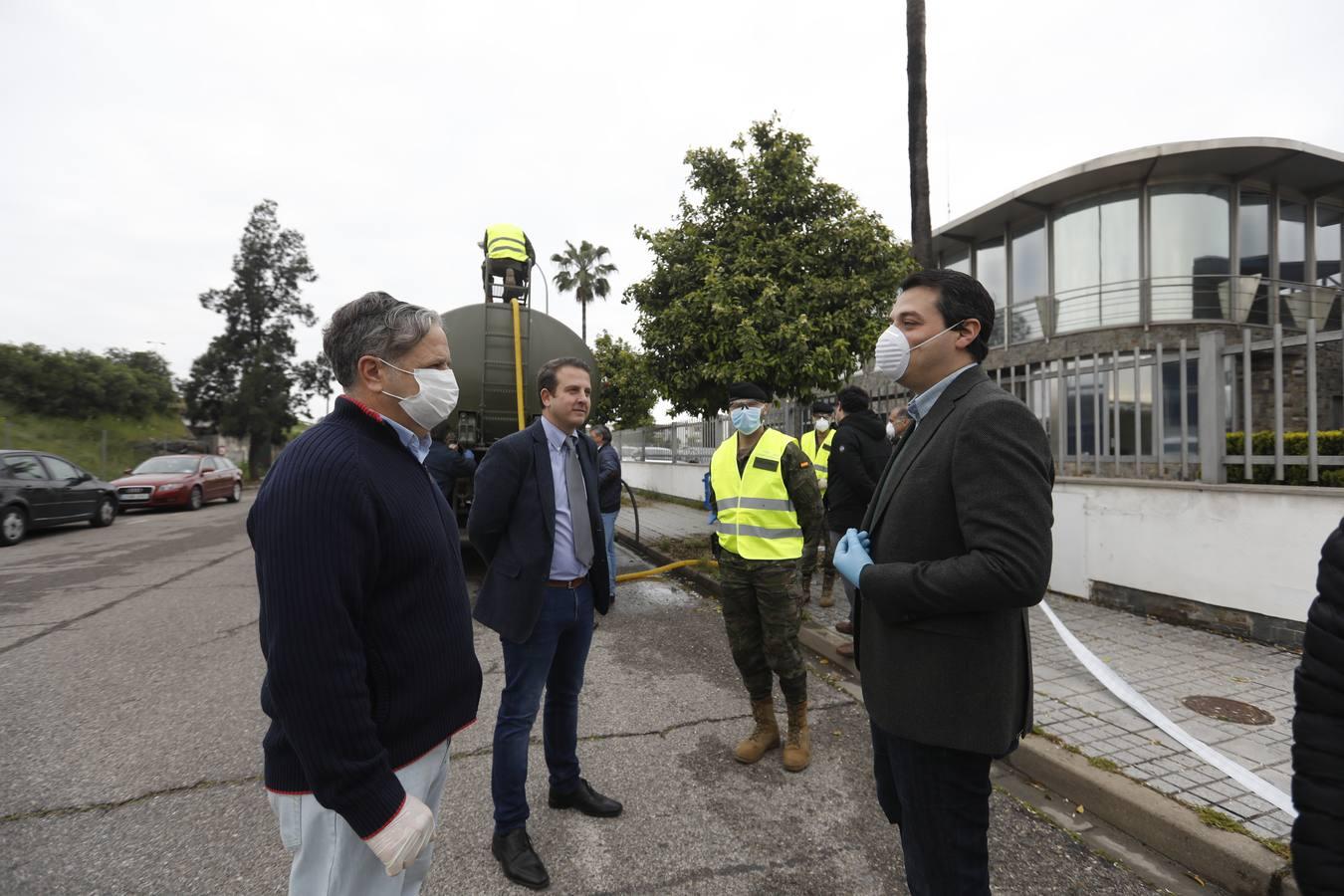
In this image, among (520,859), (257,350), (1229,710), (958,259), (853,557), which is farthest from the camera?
(257,350)

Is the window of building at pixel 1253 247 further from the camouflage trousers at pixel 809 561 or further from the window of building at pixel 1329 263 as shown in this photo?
the camouflage trousers at pixel 809 561

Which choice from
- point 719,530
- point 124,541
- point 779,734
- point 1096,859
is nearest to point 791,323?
point 719,530

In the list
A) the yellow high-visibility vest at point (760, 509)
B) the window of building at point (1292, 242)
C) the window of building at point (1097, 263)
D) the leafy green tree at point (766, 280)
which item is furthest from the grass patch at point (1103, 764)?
the window of building at point (1292, 242)

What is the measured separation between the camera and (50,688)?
4582 millimetres

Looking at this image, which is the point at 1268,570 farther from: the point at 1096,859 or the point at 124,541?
the point at 124,541

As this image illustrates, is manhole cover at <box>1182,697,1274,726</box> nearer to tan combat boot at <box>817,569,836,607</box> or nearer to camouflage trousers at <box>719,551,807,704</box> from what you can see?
camouflage trousers at <box>719,551,807,704</box>

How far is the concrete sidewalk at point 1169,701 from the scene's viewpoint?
307 cm

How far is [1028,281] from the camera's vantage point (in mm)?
16172

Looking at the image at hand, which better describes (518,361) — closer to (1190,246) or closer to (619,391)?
(1190,246)

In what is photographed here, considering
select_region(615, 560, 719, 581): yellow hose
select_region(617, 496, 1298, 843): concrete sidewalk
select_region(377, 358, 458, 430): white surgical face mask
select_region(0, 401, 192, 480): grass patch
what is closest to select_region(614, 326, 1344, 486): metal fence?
select_region(617, 496, 1298, 843): concrete sidewalk

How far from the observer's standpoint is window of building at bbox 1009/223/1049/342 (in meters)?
15.8

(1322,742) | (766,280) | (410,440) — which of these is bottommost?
(1322,742)

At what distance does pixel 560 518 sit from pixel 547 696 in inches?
31.6

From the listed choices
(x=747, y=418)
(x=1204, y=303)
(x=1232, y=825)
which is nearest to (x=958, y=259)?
(x=1204, y=303)
